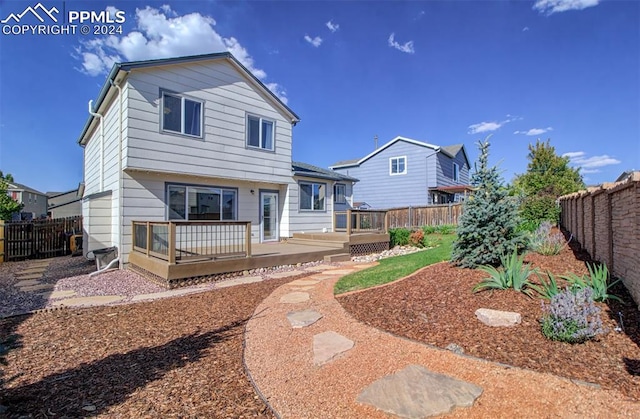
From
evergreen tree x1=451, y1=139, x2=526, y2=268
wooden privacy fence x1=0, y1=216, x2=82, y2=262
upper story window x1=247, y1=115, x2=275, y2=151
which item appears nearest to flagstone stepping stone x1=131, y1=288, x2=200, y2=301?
evergreen tree x1=451, y1=139, x2=526, y2=268

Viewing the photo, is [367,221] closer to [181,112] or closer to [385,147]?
[181,112]

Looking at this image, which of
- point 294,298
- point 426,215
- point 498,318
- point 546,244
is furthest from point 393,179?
point 498,318

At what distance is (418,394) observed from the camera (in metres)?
2.34

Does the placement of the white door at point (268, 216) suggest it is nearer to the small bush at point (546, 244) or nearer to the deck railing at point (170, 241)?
the deck railing at point (170, 241)

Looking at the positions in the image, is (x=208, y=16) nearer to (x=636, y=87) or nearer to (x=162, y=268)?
(x=162, y=268)

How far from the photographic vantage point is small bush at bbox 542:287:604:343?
2.86 metres

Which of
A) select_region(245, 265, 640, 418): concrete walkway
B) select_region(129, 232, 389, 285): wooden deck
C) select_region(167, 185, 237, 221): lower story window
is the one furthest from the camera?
select_region(167, 185, 237, 221): lower story window

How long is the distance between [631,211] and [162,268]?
8051mm

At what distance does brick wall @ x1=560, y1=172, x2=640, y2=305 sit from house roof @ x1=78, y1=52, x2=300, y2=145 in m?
9.88

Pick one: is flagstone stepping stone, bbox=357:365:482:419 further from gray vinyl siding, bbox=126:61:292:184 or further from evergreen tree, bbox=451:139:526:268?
gray vinyl siding, bbox=126:61:292:184

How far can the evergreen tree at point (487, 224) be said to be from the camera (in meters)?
5.39

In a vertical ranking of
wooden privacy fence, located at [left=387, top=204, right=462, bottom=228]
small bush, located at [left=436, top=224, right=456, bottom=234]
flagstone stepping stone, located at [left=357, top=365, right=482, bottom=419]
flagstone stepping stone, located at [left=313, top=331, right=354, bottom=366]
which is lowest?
flagstone stepping stone, located at [left=313, top=331, right=354, bottom=366]

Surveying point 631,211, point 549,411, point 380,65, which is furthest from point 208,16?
point 549,411

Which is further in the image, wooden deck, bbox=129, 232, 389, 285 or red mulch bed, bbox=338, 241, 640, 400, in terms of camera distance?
wooden deck, bbox=129, 232, 389, 285
